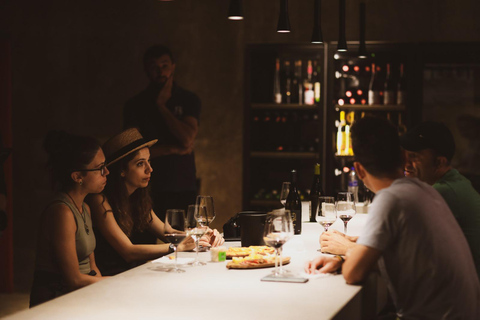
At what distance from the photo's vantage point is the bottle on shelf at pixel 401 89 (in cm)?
590

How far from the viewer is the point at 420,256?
187cm

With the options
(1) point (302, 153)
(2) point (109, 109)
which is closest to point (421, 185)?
(1) point (302, 153)

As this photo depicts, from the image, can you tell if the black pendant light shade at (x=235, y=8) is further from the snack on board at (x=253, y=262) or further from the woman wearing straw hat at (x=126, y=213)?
the snack on board at (x=253, y=262)

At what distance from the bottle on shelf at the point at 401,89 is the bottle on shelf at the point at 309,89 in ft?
2.65

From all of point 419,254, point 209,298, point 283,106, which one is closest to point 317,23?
point 283,106

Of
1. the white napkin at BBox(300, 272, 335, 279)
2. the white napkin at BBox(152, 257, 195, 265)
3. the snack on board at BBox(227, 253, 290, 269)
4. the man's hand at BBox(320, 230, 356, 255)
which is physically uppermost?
the man's hand at BBox(320, 230, 356, 255)

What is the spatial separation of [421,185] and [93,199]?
166cm

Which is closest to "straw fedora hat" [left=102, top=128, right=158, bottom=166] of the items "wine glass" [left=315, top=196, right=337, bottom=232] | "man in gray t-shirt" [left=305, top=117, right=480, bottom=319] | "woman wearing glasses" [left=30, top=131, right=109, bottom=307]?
"woman wearing glasses" [left=30, top=131, right=109, bottom=307]

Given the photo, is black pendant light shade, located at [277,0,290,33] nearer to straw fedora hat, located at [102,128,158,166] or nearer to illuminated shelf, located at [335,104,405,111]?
straw fedora hat, located at [102,128,158,166]

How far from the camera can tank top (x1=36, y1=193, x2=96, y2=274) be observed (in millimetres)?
2627

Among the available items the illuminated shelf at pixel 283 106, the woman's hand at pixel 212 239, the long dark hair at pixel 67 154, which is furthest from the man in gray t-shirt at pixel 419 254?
the illuminated shelf at pixel 283 106

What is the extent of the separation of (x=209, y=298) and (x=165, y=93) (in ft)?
13.8

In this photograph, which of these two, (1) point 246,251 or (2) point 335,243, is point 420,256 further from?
(1) point 246,251

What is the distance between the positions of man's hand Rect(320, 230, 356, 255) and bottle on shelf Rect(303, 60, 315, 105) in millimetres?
3456
